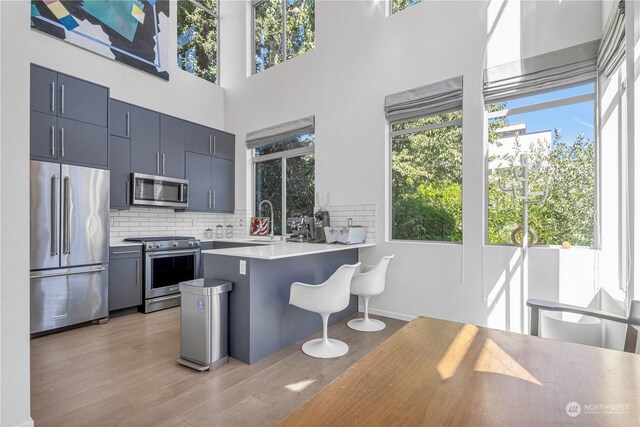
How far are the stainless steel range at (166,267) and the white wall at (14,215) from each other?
249 centimetres

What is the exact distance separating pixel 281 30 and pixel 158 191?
3277 mm

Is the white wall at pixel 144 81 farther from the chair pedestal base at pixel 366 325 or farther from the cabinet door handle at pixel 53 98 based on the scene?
the chair pedestal base at pixel 366 325

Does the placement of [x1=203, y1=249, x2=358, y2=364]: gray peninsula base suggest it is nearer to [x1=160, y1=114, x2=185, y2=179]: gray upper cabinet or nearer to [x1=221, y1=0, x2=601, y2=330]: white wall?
[x1=221, y1=0, x2=601, y2=330]: white wall

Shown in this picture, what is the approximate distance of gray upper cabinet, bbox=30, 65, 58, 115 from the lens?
125 inches

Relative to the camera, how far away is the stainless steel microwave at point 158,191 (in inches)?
164

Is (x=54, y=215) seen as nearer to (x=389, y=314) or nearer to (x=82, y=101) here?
(x=82, y=101)

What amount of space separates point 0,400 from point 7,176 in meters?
1.10

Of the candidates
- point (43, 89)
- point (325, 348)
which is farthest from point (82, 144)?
point (325, 348)

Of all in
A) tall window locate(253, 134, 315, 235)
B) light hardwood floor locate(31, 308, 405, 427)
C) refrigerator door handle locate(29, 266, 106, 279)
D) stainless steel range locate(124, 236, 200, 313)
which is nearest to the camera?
light hardwood floor locate(31, 308, 405, 427)

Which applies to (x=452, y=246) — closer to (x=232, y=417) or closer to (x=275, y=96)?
(x=232, y=417)

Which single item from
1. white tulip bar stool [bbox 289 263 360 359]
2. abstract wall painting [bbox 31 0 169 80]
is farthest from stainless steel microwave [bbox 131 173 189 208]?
white tulip bar stool [bbox 289 263 360 359]

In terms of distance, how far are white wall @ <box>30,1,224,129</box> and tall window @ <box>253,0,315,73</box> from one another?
3.59 feet

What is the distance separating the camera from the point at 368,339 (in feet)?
10.1

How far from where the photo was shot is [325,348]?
278 cm
